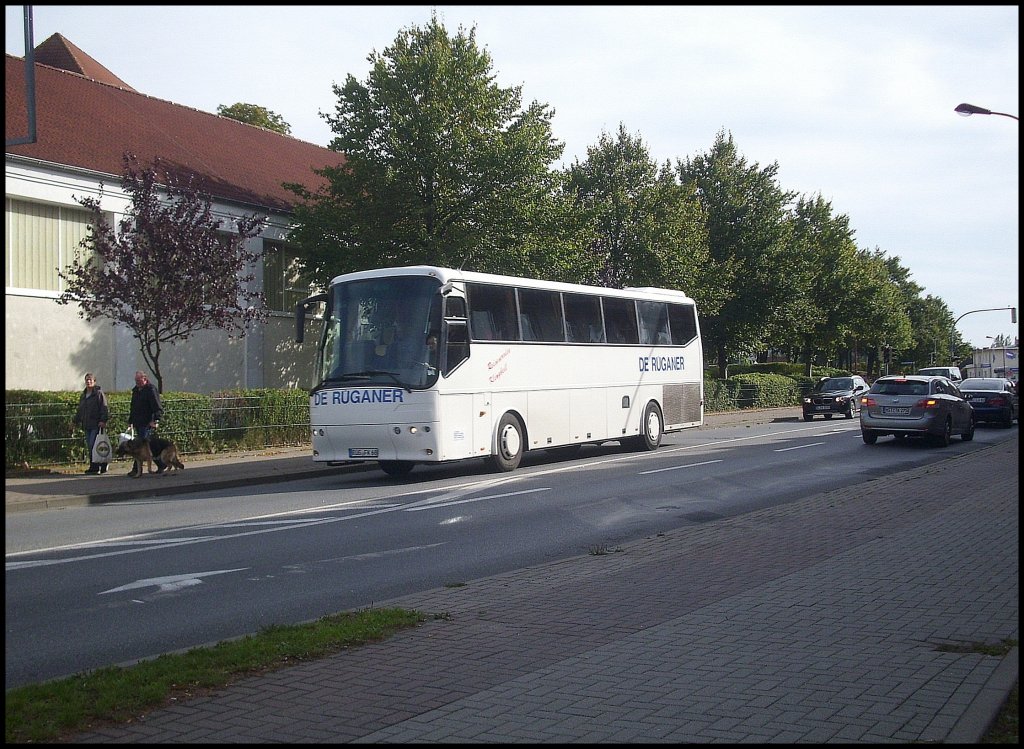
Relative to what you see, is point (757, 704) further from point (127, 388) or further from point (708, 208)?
point (708, 208)

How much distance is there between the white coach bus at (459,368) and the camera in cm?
1800

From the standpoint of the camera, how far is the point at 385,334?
18281mm

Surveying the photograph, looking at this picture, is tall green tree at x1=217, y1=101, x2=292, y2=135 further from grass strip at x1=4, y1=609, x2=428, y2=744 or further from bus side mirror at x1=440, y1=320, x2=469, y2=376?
grass strip at x1=4, y1=609, x2=428, y2=744

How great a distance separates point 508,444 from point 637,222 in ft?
84.1

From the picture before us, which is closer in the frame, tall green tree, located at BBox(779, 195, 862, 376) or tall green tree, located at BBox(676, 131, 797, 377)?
tall green tree, located at BBox(676, 131, 797, 377)

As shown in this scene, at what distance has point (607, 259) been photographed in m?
43.9

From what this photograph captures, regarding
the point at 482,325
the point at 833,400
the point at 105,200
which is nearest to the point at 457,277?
the point at 482,325

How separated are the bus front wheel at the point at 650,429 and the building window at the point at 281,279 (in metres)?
13.4

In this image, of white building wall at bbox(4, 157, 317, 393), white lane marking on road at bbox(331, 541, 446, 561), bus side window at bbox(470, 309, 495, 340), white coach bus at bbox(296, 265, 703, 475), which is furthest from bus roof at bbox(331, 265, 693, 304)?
white building wall at bbox(4, 157, 317, 393)

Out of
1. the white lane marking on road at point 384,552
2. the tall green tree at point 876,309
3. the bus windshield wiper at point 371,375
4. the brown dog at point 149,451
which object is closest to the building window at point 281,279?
the brown dog at point 149,451

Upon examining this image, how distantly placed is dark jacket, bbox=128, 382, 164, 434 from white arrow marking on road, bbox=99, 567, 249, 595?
33.8 ft

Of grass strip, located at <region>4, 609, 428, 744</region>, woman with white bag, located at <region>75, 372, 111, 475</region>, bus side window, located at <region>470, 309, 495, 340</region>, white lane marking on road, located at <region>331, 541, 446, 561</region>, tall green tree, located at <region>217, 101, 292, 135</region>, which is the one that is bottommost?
white lane marking on road, located at <region>331, 541, 446, 561</region>

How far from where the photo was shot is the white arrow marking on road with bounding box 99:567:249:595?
8.96 meters

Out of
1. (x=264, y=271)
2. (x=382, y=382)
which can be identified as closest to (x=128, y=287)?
(x=382, y=382)
